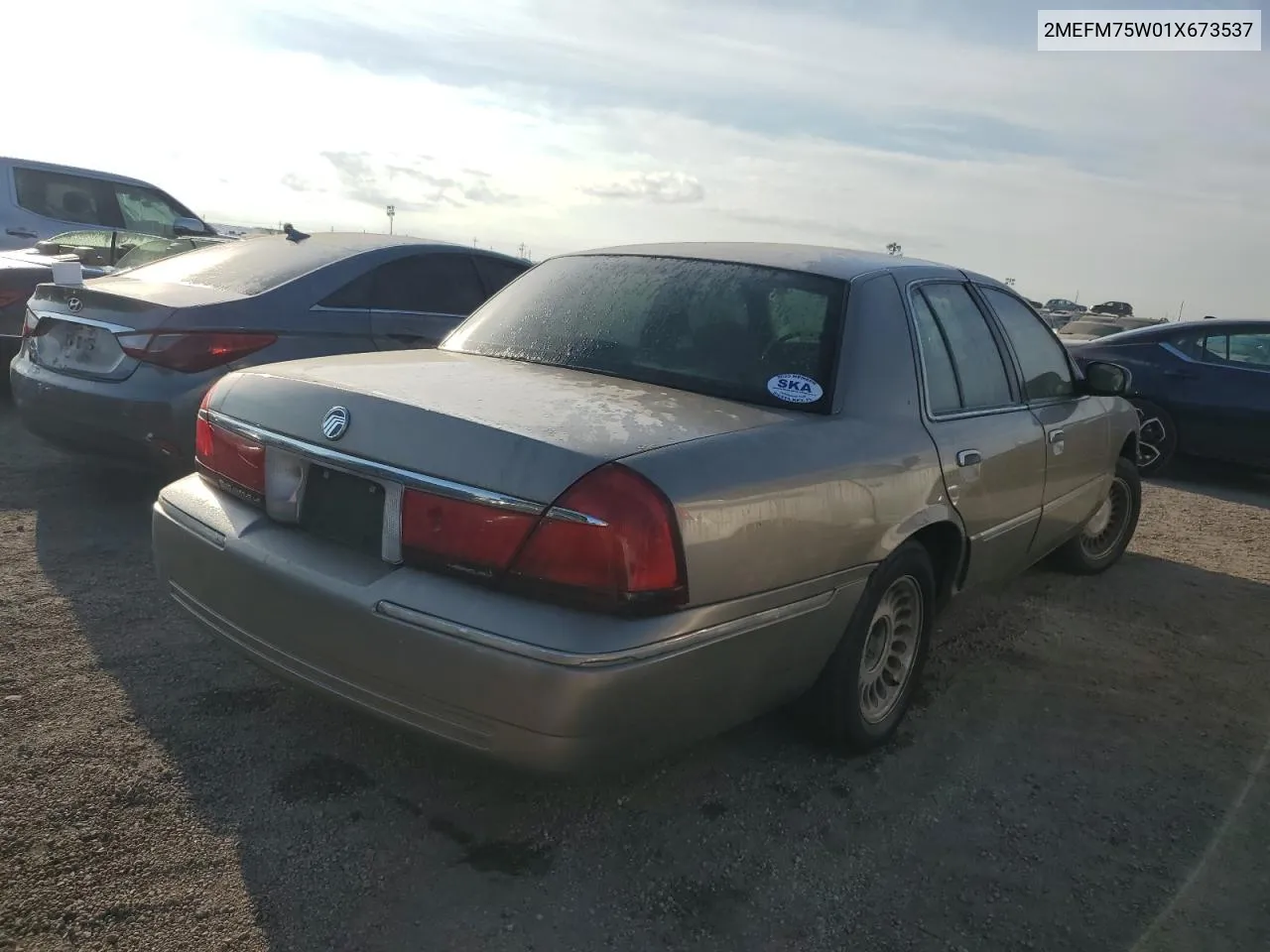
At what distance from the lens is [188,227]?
924 cm

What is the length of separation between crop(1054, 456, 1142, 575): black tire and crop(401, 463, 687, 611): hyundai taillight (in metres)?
3.79

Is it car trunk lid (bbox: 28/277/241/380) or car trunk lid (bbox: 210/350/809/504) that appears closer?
car trunk lid (bbox: 210/350/809/504)

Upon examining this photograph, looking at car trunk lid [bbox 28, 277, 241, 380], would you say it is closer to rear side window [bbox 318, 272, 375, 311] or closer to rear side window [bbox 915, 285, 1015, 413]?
rear side window [bbox 318, 272, 375, 311]

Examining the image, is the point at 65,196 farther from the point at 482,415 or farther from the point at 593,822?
the point at 593,822

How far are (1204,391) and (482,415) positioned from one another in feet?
25.5

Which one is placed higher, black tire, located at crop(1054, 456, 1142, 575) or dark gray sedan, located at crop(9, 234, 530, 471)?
dark gray sedan, located at crop(9, 234, 530, 471)

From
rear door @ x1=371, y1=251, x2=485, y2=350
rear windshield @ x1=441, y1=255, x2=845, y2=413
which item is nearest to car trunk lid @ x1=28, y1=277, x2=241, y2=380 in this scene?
rear door @ x1=371, y1=251, x2=485, y2=350

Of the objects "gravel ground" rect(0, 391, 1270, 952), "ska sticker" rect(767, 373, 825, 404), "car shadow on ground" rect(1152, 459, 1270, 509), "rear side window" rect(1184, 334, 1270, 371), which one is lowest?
"car shadow on ground" rect(1152, 459, 1270, 509)

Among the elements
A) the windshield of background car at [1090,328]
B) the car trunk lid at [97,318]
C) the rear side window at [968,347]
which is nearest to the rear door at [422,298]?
the car trunk lid at [97,318]

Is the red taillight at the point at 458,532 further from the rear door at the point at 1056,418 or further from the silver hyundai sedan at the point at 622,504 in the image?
the rear door at the point at 1056,418

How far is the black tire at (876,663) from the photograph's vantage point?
9.96 feet

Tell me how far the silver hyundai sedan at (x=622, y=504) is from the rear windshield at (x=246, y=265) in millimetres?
1845

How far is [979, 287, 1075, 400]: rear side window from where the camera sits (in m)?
4.27

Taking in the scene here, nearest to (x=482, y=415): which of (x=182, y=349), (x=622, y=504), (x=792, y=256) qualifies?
(x=622, y=504)
